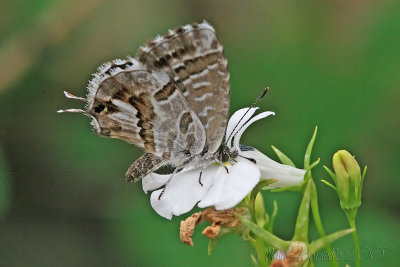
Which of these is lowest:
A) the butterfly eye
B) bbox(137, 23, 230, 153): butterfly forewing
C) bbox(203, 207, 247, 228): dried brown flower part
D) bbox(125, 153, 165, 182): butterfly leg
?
bbox(203, 207, 247, 228): dried brown flower part

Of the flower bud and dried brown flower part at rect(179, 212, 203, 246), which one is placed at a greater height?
the flower bud

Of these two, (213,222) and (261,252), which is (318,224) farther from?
(213,222)

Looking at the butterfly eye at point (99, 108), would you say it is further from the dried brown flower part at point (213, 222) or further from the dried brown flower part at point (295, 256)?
the dried brown flower part at point (295, 256)

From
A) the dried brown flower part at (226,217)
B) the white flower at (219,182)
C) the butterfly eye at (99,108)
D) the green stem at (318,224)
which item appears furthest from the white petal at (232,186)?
the butterfly eye at (99,108)

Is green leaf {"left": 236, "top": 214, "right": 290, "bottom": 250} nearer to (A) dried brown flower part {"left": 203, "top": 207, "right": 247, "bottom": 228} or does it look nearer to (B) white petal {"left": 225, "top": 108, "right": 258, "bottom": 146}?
(A) dried brown flower part {"left": 203, "top": 207, "right": 247, "bottom": 228}

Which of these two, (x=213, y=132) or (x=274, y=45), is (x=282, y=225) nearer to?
(x=274, y=45)

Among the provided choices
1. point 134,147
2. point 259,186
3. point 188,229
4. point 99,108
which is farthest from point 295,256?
point 134,147

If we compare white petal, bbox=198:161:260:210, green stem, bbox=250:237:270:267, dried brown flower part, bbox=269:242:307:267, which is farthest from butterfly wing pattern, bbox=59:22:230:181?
dried brown flower part, bbox=269:242:307:267
